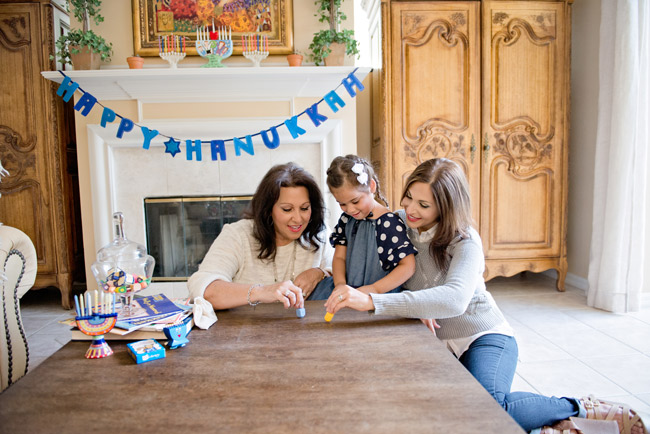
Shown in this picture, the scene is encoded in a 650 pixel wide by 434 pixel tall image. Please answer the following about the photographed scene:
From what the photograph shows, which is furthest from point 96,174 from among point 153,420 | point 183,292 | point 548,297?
point 548,297

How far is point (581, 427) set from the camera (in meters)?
1.24

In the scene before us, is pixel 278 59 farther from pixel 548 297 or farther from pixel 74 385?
pixel 74 385

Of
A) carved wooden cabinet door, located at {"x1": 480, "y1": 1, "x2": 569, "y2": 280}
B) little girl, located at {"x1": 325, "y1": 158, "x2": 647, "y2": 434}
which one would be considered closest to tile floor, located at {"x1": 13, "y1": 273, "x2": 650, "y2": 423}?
little girl, located at {"x1": 325, "y1": 158, "x2": 647, "y2": 434}

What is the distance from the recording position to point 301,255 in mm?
1771

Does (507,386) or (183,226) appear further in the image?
(183,226)

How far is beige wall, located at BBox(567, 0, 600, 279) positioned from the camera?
3.46 meters

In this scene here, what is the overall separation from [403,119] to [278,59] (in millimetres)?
1027

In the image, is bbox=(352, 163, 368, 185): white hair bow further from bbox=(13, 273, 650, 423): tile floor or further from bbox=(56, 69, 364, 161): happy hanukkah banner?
bbox=(56, 69, 364, 161): happy hanukkah banner

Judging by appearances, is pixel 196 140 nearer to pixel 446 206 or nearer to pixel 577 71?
pixel 446 206

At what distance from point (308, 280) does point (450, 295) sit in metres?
0.51

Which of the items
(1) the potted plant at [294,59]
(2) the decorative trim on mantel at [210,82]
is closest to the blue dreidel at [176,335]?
(2) the decorative trim on mantel at [210,82]

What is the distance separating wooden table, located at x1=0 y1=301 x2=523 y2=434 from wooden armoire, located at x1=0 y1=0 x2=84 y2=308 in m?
2.71

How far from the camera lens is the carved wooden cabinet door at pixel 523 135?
133 inches

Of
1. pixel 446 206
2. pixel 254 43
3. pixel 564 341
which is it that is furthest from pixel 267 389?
pixel 254 43
